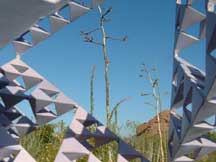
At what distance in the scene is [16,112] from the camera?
418cm

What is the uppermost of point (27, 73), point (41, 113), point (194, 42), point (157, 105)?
point (194, 42)

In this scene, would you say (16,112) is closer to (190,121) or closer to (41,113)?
(41,113)

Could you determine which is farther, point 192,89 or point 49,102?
point 49,102

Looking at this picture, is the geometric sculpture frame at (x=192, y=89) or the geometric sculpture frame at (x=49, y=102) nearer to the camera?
the geometric sculpture frame at (x=192, y=89)

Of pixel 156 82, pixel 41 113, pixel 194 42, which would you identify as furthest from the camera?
pixel 156 82

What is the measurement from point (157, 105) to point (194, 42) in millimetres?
7190

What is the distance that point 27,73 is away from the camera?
3.94 meters

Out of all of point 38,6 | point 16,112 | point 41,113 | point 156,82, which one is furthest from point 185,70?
point 156,82

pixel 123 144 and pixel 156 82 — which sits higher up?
pixel 123 144

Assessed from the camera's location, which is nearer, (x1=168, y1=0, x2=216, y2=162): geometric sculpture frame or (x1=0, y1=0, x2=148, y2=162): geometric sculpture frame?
(x1=168, y1=0, x2=216, y2=162): geometric sculpture frame

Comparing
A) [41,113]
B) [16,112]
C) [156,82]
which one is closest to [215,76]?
[41,113]

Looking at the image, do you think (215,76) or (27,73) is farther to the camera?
(27,73)

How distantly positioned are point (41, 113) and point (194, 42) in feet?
5.07

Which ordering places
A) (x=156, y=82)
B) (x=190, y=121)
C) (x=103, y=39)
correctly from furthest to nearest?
1. (x=156, y=82)
2. (x=103, y=39)
3. (x=190, y=121)
